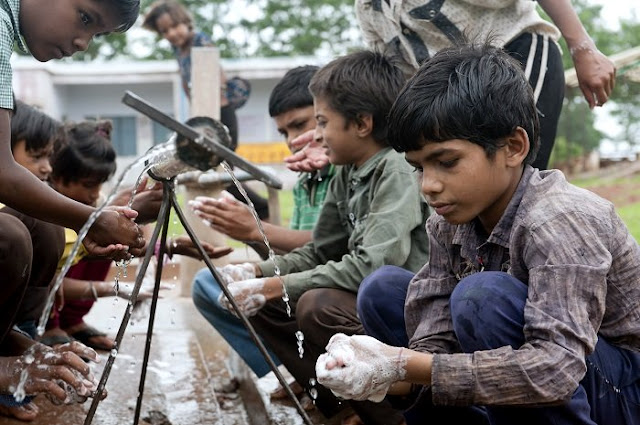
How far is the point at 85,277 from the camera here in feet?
14.5

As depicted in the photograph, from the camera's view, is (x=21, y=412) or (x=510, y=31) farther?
(x=510, y=31)

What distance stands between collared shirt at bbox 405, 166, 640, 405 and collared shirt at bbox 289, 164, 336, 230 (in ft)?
5.05

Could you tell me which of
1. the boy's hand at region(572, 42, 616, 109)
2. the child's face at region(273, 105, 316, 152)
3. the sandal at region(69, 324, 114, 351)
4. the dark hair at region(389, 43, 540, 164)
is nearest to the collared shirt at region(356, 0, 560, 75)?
the boy's hand at region(572, 42, 616, 109)

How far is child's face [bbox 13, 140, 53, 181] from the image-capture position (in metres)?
3.82

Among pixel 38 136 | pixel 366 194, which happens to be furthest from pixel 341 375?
pixel 38 136

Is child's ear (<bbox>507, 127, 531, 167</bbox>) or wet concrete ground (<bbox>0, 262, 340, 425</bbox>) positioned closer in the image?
child's ear (<bbox>507, 127, 531, 167</bbox>)

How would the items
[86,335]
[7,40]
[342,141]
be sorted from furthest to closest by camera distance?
[86,335] < [342,141] < [7,40]

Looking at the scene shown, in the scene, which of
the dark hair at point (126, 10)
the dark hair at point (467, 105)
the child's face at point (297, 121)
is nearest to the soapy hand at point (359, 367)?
the dark hair at point (467, 105)

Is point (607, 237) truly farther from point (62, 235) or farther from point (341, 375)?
point (62, 235)

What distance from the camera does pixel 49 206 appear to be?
2461 millimetres

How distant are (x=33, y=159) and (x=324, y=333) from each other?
5.77 ft

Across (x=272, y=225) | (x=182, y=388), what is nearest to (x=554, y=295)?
(x=272, y=225)

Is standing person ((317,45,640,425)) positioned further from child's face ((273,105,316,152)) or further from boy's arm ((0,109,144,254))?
child's face ((273,105,316,152))

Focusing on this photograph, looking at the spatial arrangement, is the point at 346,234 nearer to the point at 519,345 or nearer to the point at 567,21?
the point at 567,21
